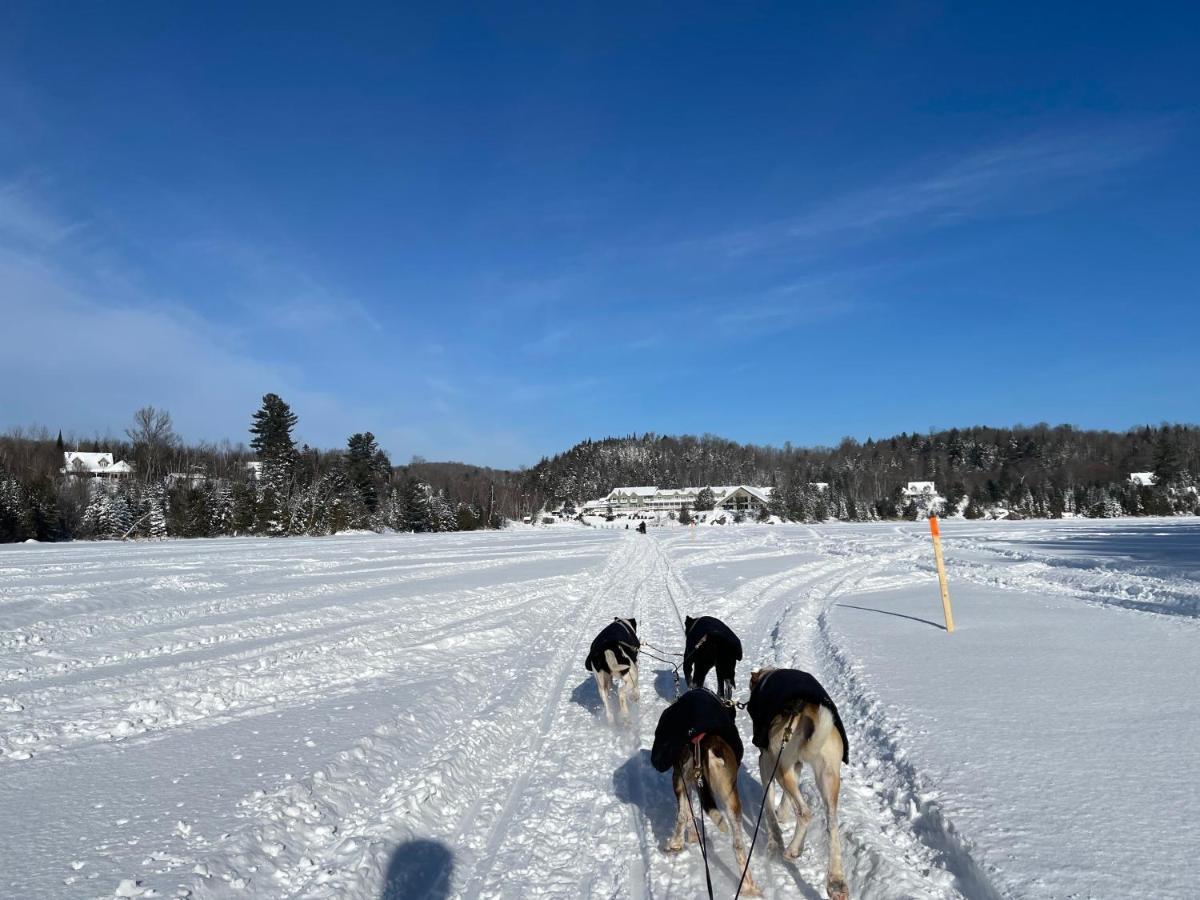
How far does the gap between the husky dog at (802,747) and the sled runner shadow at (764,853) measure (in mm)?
83

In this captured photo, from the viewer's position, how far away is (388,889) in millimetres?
4082

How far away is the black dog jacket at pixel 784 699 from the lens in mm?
4066

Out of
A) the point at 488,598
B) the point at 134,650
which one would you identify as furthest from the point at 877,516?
the point at 134,650

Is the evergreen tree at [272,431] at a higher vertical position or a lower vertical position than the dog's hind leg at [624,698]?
higher

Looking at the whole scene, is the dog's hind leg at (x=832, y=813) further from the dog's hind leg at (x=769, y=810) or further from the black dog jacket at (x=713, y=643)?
the black dog jacket at (x=713, y=643)

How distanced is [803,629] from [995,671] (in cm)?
416

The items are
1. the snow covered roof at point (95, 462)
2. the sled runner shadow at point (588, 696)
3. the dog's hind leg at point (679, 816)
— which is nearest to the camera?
the dog's hind leg at point (679, 816)

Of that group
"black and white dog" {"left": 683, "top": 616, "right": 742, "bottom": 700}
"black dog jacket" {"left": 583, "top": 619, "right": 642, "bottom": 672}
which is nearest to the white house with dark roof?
"black dog jacket" {"left": 583, "top": 619, "right": 642, "bottom": 672}

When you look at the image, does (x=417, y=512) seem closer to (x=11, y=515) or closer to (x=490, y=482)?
(x=11, y=515)

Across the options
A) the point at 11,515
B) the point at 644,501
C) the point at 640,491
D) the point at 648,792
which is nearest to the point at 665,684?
the point at 648,792

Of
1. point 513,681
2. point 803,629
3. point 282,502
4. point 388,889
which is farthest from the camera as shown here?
point 282,502

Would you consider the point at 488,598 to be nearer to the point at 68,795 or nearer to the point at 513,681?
the point at 513,681

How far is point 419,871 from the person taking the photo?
14.1 ft

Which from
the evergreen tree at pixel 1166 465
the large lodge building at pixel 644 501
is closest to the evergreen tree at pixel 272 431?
the large lodge building at pixel 644 501
